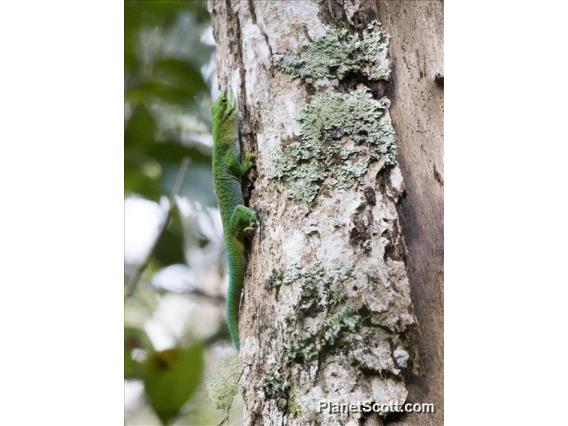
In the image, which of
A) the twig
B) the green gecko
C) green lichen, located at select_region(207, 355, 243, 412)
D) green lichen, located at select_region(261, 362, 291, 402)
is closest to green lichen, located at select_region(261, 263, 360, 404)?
green lichen, located at select_region(261, 362, 291, 402)

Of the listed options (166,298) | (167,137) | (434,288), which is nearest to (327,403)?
(434,288)

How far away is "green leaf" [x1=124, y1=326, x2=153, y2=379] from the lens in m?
2.14

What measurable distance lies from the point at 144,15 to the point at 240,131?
61 centimetres

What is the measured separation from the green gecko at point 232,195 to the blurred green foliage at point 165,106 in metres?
0.15

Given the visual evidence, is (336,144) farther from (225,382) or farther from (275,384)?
(225,382)

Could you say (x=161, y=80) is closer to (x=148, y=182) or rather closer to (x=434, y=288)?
(x=148, y=182)

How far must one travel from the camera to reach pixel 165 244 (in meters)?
2.40

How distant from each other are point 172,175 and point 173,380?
0.74 meters

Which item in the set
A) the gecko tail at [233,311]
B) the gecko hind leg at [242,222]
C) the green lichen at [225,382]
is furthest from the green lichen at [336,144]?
the green lichen at [225,382]

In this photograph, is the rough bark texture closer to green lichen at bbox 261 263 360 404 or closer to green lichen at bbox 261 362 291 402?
green lichen at bbox 261 263 360 404

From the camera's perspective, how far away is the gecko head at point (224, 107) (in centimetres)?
214

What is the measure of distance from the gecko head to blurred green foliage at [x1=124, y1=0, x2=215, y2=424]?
0.57 feet

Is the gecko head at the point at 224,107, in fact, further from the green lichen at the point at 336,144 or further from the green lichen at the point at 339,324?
the green lichen at the point at 339,324

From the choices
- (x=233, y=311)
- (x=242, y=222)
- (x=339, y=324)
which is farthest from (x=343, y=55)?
(x=233, y=311)
